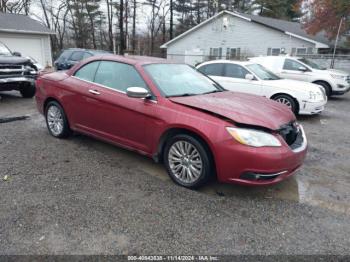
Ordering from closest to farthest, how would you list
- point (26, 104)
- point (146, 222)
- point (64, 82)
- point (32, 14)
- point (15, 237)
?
point (15, 237) < point (146, 222) < point (64, 82) < point (26, 104) < point (32, 14)

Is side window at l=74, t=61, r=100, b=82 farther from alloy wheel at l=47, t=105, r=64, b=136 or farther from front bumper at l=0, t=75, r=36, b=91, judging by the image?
front bumper at l=0, t=75, r=36, b=91

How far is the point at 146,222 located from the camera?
315cm

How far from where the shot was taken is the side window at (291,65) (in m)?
11.6

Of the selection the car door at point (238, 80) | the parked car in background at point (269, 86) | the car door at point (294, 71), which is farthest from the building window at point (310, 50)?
the car door at point (238, 80)

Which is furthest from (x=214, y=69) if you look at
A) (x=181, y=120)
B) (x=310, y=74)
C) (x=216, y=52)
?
(x=216, y=52)

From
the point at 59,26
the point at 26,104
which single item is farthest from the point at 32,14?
the point at 26,104

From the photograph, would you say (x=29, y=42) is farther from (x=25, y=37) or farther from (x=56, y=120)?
(x=56, y=120)

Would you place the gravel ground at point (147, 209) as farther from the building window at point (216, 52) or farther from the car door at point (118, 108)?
the building window at point (216, 52)

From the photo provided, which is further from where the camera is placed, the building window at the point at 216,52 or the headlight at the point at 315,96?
the building window at the point at 216,52

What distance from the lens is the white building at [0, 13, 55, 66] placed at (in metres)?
20.2

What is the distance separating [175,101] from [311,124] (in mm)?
5060

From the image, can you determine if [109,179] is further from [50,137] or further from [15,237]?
[50,137]

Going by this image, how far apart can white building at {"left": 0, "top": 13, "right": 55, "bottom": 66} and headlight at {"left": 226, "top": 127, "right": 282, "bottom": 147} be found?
20.4 m

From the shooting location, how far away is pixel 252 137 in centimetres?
340
